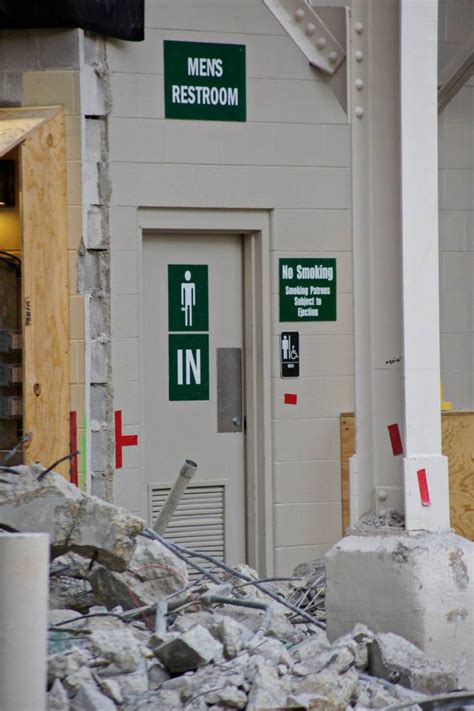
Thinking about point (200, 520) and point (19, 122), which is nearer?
point (19, 122)

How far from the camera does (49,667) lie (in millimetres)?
5223

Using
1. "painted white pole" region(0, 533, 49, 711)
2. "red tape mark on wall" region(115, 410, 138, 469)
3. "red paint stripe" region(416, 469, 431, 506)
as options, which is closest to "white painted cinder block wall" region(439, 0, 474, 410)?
"red tape mark on wall" region(115, 410, 138, 469)

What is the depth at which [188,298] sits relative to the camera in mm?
9930

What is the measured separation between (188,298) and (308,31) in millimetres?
2153

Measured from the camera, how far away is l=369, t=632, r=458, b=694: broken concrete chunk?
5.58m

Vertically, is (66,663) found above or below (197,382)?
below

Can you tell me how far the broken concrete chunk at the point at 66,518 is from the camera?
5.88m

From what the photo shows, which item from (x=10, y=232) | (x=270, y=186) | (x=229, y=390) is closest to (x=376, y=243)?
(x=10, y=232)

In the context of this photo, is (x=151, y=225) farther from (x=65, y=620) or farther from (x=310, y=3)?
(x=65, y=620)

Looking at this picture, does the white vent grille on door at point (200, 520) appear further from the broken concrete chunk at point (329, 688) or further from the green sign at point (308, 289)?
the broken concrete chunk at point (329, 688)

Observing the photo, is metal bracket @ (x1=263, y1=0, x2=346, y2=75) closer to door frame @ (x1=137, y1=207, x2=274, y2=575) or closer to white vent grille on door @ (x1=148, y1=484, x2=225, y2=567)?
door frame @ (x1=137, y1=207, x2=274, y2=575)

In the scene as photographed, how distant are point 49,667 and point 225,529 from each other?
4.88 meters

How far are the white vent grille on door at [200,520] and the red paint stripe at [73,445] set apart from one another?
37.0 inches

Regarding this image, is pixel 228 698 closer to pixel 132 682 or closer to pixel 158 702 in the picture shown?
pixel 158 702
